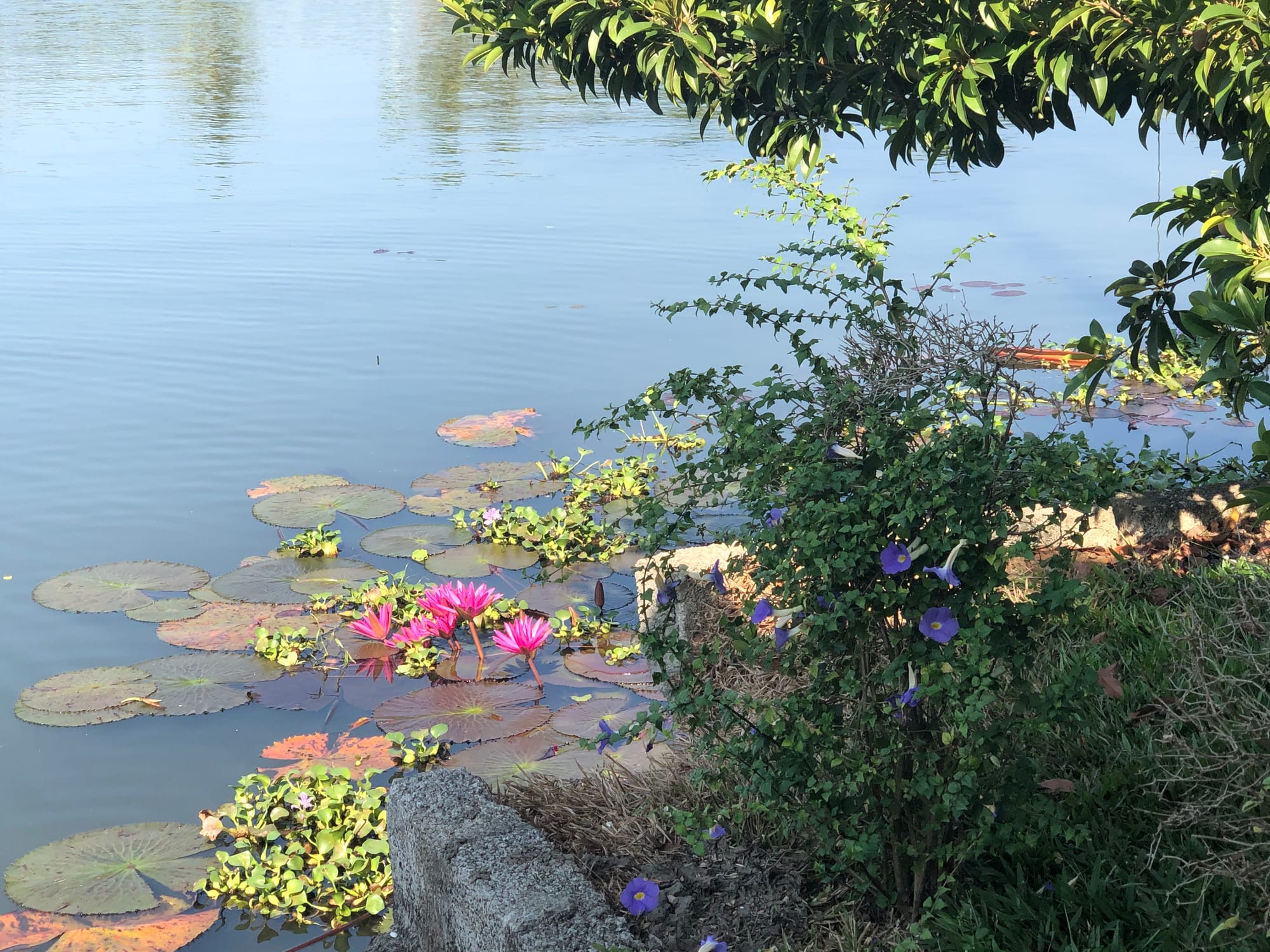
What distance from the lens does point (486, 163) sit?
1313 cm

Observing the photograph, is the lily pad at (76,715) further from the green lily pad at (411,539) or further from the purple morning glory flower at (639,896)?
the purple morning glory flower at (639,896)

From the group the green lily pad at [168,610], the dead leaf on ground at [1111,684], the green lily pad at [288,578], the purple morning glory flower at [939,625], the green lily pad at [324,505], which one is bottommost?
the green lily pad at [168,610]

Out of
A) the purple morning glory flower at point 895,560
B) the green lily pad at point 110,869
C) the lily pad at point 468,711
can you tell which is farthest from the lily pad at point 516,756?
the purple morning glory flower at point 895,560

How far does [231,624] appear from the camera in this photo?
4441 millimetres

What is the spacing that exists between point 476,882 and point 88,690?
2.14 meters

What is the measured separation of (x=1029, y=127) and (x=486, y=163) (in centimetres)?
1025

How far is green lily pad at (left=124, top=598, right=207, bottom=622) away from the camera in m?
4.48

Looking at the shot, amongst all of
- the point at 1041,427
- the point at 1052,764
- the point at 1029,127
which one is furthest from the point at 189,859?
the point at 1041,427

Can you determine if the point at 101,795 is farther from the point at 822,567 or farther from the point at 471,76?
the point at 471,76

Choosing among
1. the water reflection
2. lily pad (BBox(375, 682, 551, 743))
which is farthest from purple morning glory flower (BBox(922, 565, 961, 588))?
the water reflection

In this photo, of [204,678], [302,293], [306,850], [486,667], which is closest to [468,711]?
[486,667]

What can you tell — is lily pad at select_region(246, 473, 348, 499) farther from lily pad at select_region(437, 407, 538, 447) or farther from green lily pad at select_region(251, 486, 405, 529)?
lily pad at select_region(437, 407, 538, 447)

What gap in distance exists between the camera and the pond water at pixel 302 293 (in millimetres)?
4426

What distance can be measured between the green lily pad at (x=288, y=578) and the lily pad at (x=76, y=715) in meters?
0.76
